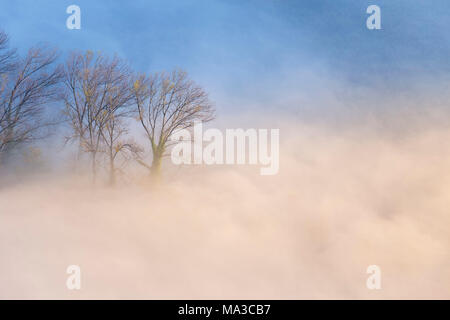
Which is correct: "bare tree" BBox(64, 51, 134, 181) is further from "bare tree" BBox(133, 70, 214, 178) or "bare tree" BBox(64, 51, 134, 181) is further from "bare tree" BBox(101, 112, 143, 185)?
"bare tree" BBox(133, 70, 214, 178)

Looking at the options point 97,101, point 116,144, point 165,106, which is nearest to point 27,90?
point 97,101

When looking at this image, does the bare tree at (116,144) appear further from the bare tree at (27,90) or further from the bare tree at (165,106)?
the bare tree at (27,90)

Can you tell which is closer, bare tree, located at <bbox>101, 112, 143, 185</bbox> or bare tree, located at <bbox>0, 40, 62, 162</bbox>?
bare tree, located at <bbox>101, 112, 143, 185</bbox>

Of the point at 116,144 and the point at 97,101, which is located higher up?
the point at 97,101

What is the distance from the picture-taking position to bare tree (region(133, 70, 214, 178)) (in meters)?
3.80

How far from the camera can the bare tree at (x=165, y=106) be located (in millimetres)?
3803

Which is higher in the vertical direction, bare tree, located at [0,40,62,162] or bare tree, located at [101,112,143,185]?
bare tree, located at [0,40,62,162]

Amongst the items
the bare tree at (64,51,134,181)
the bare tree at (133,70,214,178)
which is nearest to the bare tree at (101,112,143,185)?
the bare tree at (64,51,134,181)

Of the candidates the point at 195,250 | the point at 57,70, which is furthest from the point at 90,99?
the point at 195,250

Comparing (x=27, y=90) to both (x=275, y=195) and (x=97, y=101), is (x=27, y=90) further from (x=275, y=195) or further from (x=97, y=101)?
(x=275, y=195)

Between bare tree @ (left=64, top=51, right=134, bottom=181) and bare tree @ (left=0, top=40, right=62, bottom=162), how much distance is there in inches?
7.8

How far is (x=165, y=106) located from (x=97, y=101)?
2.35 feet

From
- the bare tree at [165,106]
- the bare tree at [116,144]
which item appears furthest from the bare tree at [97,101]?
the bare tree at [165,106]

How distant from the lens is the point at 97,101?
12.7 ft
